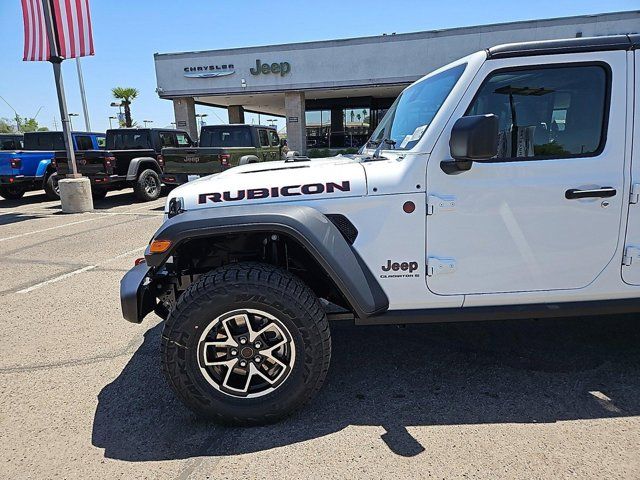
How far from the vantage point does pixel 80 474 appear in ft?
6.72

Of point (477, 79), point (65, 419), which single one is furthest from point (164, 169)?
point (477, 79)

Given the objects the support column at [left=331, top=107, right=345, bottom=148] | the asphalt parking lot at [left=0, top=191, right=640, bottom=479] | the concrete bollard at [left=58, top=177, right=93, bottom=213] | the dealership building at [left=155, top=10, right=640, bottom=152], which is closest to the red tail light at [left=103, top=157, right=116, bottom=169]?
the concrete bollard at [left=58, top=177, right=93, bottom=213]

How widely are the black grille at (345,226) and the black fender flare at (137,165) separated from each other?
34.5 ft

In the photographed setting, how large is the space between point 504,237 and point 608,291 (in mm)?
730

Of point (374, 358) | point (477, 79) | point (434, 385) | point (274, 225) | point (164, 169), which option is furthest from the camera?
point (164, 169)

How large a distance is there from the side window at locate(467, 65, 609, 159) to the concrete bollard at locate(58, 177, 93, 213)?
10.1 meters

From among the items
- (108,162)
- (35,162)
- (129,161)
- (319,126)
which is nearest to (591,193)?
(108,162)

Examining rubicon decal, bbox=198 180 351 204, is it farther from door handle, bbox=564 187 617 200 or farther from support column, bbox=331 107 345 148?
support column, bbox=331 107 345 148

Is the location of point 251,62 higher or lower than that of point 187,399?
higher

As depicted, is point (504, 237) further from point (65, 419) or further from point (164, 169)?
point (164, 169)

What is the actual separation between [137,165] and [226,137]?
100 inches

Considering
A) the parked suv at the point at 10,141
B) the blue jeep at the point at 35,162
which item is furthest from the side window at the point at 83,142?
the parked suv at the point at 10,141

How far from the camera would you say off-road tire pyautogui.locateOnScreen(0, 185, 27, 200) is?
40.5 feet

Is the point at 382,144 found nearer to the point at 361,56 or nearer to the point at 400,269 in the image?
the point at 400,269
